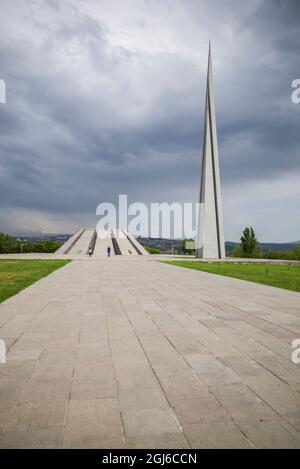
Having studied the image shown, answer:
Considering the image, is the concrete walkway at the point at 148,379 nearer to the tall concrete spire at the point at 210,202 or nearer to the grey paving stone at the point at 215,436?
the grey paving stone at the point at 215,436

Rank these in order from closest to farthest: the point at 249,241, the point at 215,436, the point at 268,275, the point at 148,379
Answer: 1. the point at 215,436
2. the point at 148,379
3. the point at 268,275
4. the point at 249,241

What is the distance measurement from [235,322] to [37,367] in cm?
388

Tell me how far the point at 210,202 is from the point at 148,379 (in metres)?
36.5

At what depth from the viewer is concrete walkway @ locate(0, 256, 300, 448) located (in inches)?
90.7

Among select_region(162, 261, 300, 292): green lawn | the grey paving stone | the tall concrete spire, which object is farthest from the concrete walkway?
the tall concrete spire

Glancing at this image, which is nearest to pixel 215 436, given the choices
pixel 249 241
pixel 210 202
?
pixel 210 202

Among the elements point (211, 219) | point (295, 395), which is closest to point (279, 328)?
point (295, 395)

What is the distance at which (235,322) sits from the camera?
5840 mm

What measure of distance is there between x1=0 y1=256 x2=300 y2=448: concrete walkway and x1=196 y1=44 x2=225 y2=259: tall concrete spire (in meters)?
31.8

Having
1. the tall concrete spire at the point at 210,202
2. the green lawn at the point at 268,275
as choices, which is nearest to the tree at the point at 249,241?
the tall concrete spire at the point at 210,202

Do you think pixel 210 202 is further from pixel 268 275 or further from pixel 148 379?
pixel 148 379

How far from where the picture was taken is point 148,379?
3281 millimetres

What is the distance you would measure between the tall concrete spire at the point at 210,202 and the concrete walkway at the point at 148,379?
104 feet

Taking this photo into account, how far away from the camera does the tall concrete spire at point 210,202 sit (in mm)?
38125
